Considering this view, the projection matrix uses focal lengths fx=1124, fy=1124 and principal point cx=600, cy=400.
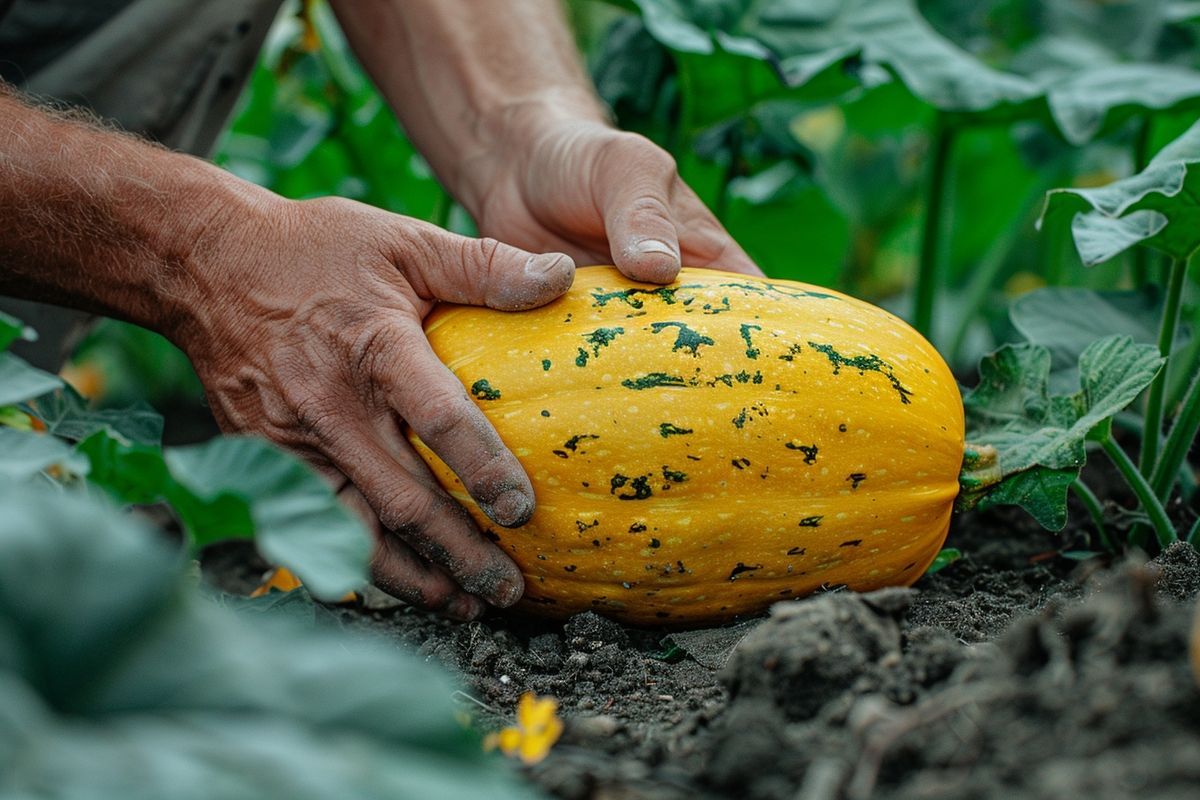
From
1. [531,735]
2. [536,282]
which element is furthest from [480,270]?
[531,735]

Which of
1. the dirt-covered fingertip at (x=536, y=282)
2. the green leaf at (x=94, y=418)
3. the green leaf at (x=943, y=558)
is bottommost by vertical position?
the green leaf at (x=943, y=558)

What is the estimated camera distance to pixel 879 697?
3.86ft

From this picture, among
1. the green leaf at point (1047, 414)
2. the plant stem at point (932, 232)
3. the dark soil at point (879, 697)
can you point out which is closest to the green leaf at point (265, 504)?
the dark soil at point (879, 697)

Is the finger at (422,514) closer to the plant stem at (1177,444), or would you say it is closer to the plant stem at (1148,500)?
the plant stem at (1148,500)

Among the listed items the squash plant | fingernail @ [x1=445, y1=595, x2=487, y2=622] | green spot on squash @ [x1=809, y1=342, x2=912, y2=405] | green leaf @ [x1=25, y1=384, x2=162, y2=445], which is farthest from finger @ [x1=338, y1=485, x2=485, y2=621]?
green spot on squash @ [x1=809, y1=342, x2=912, y2=405]

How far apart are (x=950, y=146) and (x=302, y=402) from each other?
2039 millimetres

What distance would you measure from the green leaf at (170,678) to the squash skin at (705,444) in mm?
861

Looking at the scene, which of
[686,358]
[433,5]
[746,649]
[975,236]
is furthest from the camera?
[975,236]

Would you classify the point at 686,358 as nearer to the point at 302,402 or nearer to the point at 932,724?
the point at 302,402

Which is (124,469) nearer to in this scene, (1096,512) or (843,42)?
(1096,512)

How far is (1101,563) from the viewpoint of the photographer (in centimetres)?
202

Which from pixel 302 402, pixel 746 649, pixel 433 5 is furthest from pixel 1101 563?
pixel 433 5

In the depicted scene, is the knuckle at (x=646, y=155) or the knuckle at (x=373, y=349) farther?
the knuckle at (x=646, y=155)

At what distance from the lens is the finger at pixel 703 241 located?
2.15 m
